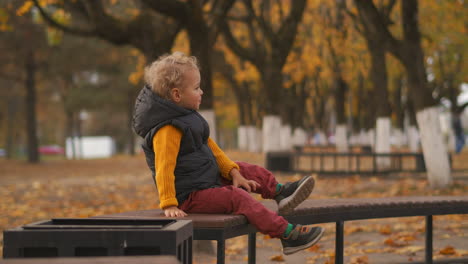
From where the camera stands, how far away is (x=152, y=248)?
9.88 feet

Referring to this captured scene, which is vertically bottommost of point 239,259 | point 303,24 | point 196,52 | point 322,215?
point 239,259

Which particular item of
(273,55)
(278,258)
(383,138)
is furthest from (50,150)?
(278,258)

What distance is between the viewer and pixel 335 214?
493 centimetres

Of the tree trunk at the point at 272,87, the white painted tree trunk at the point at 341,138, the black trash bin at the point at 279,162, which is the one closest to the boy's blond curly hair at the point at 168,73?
the black trash bin at the point at 279,162

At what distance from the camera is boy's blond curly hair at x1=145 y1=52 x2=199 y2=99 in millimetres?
4020

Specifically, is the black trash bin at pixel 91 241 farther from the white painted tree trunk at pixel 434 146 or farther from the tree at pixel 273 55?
the tree at pixel 273 55

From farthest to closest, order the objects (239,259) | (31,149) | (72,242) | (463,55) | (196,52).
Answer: (31,149) < (463,55) < (196,52) < (239,259) < (72,242)

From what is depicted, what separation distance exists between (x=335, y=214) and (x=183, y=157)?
1368 millimetres

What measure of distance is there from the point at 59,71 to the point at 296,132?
47.9 feet

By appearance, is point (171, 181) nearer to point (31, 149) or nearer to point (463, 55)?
point (463, 55)

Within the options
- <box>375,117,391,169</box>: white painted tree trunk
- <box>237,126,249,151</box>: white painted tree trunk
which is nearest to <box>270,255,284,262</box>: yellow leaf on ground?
<box>375,117,391,169</box>: white painted tree trunk

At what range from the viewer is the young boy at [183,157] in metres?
3.97

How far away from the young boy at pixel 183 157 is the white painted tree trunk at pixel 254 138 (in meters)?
33.1

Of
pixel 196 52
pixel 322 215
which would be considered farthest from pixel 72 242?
pixel 196 52
